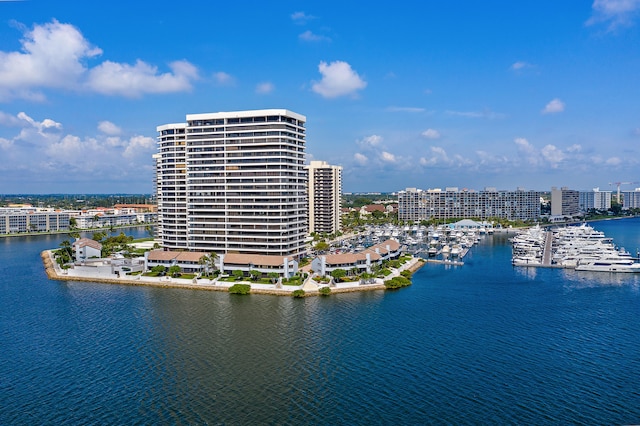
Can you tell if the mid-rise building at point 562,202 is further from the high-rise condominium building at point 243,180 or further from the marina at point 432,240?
the high-rise condominium building at point 243,180

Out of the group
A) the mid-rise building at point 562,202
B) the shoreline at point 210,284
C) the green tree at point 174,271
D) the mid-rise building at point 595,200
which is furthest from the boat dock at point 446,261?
the mid-rise building at point 595,200

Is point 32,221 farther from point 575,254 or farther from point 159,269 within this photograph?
point 575,254

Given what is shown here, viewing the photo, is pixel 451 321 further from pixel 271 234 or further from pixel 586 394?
pixel 271 234

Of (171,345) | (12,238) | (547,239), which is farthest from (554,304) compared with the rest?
(12,238)

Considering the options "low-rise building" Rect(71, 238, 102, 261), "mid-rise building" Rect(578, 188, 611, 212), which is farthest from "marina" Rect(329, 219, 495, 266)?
"mid-rise building" Rect(578, 188, 611, 212)

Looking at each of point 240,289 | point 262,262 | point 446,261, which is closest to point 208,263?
point 262,262
